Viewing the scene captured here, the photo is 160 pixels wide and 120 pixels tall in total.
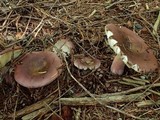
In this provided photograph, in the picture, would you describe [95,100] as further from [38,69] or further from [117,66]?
[38,69]

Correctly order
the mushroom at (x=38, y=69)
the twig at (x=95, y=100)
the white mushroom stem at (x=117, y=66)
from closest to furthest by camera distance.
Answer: the mushroom at (x=38, y=69), the twig at (x=95, y=100), the white mushroom stem at (x=117, y=66)

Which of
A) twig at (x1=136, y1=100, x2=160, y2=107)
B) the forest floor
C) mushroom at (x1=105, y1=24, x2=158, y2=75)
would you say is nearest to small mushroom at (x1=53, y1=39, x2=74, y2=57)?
the forest floor

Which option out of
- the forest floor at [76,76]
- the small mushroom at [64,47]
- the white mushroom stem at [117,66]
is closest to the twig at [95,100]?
the forest floor at [76,76]

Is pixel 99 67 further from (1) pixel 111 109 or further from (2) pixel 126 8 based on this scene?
(2) pixel 126 8

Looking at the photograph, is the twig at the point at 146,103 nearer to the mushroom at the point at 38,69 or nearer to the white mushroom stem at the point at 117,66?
the white mushroom stem at the point at 117,66

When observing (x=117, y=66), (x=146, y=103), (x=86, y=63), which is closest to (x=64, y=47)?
(x=86, y=63)

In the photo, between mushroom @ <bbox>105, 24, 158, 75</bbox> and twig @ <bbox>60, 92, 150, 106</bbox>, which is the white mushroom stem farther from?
twig @ <bbox>60, 92, 150, 106</bbox>
